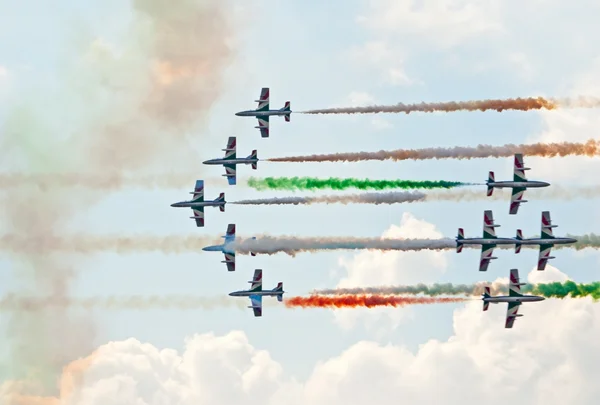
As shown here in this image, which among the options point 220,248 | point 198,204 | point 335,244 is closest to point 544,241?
point 335,244

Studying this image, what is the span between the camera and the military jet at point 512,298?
122562 mm

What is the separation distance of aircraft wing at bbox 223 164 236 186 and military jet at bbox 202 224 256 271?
662 centimetres

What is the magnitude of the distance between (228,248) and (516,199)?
30.3m

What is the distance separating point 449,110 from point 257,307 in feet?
93.9

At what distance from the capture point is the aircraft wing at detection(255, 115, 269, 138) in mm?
130000

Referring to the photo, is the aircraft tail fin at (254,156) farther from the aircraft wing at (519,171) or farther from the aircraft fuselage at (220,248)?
the aircraft wing at (519,171)

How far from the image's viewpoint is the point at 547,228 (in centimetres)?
12150

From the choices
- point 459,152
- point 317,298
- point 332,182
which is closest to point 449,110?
point 459,152

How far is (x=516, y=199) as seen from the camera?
123 meters

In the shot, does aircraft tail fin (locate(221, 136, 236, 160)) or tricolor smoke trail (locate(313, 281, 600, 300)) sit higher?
aircraft tail fin (locate(221, 136, 236, 160))

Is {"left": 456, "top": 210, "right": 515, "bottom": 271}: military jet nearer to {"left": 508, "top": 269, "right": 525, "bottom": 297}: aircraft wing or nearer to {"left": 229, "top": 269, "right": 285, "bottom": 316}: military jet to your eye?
{"left": 508, "top": 269, "right": 525, "bottom": 297}: aircraft wing

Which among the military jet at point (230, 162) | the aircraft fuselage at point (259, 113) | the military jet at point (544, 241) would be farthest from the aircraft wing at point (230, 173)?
the military jet at point (544, 241)

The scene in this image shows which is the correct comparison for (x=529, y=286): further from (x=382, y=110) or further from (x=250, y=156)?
(x=250, y=156)

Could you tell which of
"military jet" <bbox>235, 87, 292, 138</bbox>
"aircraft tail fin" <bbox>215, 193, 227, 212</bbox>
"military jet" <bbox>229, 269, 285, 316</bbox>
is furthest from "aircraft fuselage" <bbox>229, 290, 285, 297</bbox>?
"military jet" <bbox>235, 87, 292, 138</bbox>
